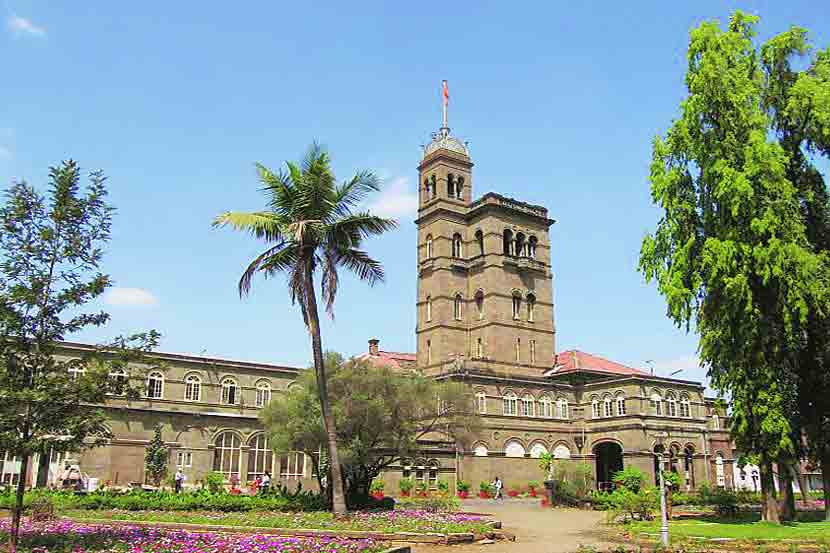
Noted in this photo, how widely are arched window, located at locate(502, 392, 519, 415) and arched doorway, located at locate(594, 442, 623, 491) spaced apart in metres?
7.92

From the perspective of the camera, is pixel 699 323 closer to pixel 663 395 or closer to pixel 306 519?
pixel 306 519

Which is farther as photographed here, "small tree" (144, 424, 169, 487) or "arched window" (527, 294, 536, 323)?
A: "arched window" (527, 294, 536, 323)

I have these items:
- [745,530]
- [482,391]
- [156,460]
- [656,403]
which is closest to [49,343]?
[745,530]

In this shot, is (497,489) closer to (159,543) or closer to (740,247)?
(740,247)

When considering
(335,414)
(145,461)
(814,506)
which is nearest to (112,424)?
(145,461)

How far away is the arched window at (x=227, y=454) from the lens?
148 feet

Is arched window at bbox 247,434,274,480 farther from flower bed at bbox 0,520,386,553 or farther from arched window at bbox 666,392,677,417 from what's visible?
arched window at bbox 666,392,677,417

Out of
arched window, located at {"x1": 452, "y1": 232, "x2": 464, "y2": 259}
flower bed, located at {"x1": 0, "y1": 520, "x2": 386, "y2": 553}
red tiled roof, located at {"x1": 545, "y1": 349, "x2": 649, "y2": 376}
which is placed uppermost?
arched window, located at {"x1": 452, "y1": 232, "x2": 464, "y2": 259}

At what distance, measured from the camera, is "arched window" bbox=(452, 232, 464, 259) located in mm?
59781

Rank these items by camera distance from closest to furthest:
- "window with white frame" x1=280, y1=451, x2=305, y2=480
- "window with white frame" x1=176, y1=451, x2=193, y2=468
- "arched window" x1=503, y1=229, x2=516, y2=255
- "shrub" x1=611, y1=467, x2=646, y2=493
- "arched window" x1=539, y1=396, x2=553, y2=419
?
"shrub" x1=611, y1=467, x2=646, y2=493
"window with white frame" x1=176, y1=451, x2=193, y2=468
"window with white frame" x1=280, y1=451, x2=305, y2=480
"arched window" x1=539, y1=396, x2=553, y2=419
"arched window" x1=503, y1=229, x2=516, y2=255

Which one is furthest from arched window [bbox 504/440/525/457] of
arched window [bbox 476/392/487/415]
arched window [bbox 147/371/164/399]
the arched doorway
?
arched window [bbox 147/371/164/399]

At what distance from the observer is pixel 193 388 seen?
1793 inches

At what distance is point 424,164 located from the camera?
63.4 meters

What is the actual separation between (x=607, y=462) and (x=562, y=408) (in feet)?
18.9
